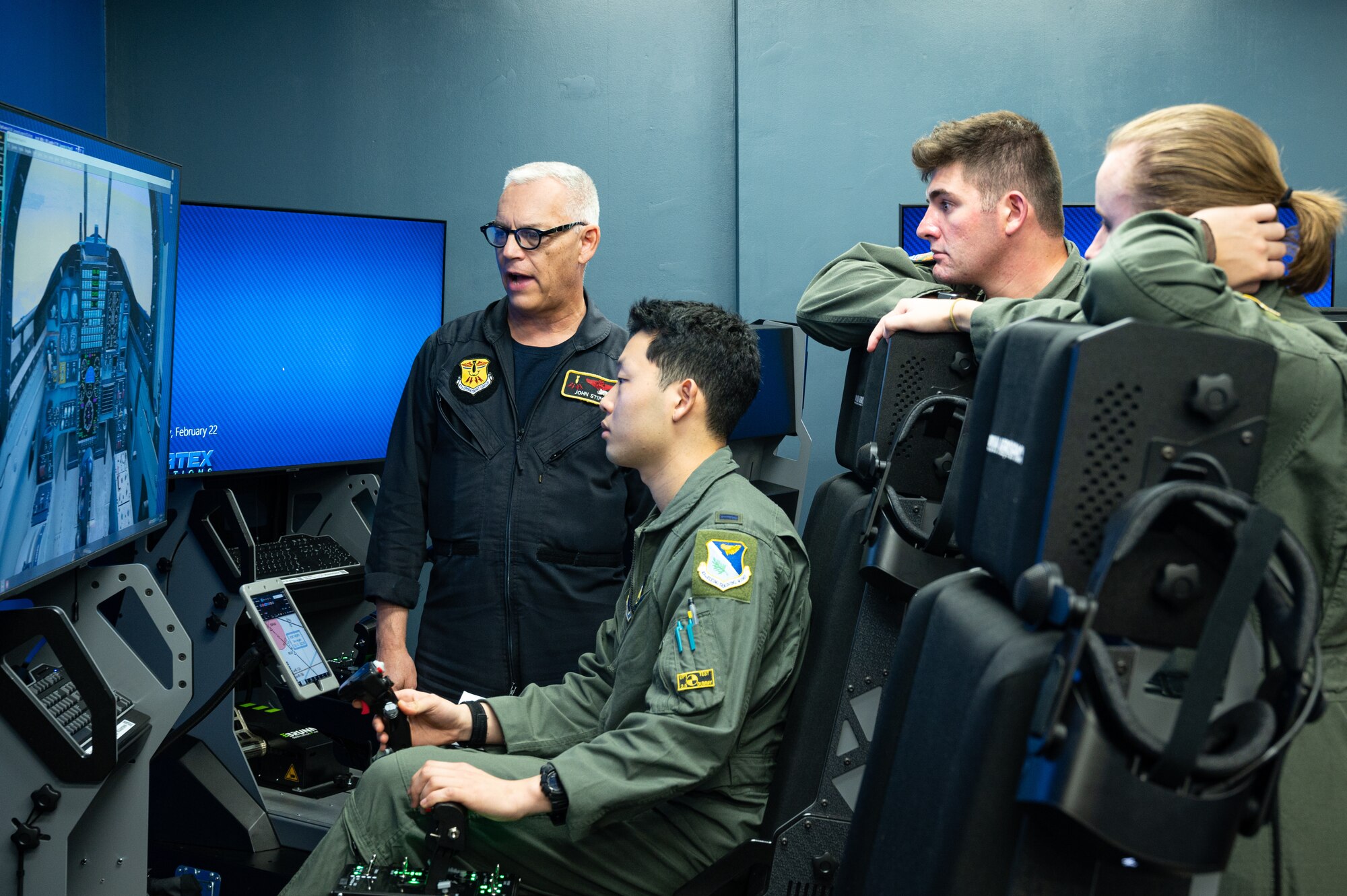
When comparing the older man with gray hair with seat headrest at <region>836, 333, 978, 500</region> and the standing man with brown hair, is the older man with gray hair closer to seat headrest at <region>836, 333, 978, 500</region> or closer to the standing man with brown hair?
the standing man with brown hair

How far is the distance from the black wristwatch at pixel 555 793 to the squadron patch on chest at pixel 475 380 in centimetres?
108

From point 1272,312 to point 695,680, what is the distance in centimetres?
83

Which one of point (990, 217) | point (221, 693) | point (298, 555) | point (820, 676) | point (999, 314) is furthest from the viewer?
point (298, 555)

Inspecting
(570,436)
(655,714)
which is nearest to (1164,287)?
(655,714)

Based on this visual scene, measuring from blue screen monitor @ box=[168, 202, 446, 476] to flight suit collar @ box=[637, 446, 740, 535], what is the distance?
1420 millimetres

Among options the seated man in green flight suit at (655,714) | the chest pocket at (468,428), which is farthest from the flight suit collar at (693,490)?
the chest pocket at (468,428)

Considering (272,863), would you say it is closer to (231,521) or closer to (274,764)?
(274,764)

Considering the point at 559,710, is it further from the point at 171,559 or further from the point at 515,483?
the point at 171,559

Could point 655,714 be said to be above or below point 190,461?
below

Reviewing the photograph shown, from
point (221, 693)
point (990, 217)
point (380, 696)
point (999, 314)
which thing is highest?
point (990, 217)

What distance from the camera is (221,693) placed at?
8.72 ft

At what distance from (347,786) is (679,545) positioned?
1.66m

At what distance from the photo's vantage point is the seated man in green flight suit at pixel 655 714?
4.88 ft

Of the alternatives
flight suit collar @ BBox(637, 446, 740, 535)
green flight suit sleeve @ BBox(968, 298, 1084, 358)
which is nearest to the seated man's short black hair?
flight suit collar @ BBox(637, 446, 740, 535)
